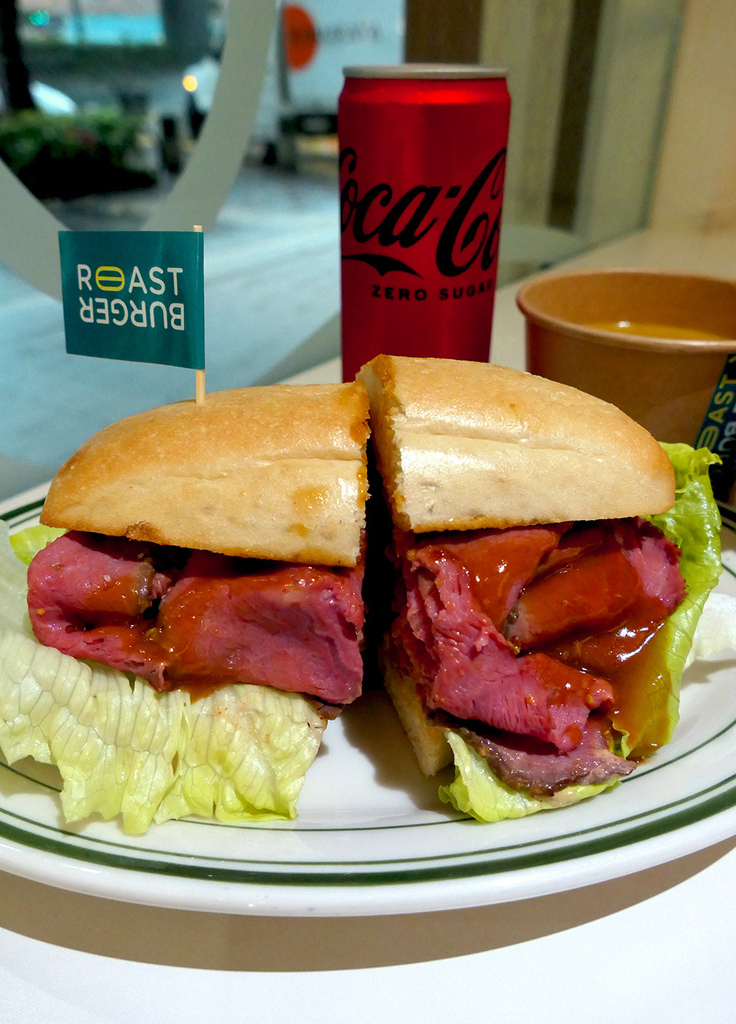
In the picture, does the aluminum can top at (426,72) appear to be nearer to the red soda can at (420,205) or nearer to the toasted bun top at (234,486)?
the red soda can at (420,205)

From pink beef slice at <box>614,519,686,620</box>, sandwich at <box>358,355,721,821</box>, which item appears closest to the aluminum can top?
sandwich at <box>358,355,721,821</box>

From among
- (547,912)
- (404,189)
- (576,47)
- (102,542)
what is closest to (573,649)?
(547,912)

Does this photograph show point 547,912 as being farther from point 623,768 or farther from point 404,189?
point 404,189

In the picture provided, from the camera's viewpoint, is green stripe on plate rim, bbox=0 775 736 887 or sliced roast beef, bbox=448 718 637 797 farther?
sliced roast beef, bbox=448 718 637 797

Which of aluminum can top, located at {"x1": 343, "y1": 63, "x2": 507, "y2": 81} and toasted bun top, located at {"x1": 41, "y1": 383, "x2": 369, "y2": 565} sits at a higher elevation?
aluminum can top, located at {"x1": 343, "y1": 63, "x2": 507, "y2": 81}

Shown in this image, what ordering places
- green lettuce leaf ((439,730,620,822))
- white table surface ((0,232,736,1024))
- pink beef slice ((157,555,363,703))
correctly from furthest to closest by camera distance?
pink beef slice ((157,555,363,703))
green lettuce leaf ((439,730,620,822))
white table surface ((0,232,736,1024))

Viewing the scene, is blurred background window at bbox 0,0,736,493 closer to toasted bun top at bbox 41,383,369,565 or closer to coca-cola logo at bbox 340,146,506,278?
coca-cola logo at bbox 340,146,506,278

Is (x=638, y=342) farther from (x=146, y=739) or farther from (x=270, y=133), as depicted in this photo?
(x=270, y=133)

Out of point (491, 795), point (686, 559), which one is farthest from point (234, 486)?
point (686, 559)
